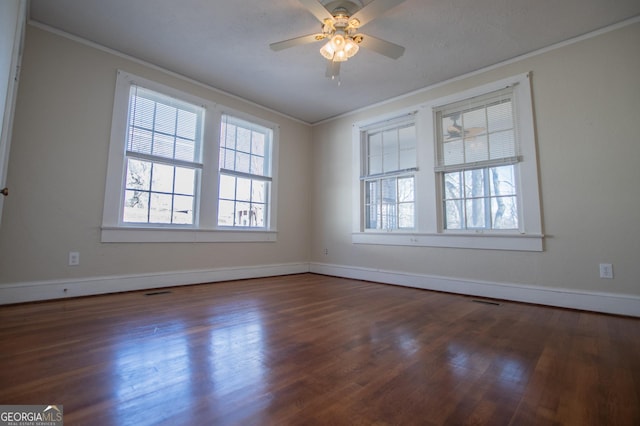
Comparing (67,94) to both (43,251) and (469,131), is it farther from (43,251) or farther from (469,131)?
(469,131)

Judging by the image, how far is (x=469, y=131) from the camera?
3514mm

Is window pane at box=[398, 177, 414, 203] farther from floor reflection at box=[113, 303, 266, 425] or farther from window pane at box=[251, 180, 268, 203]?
floor reflection at box=[113, 303, 266, 425]

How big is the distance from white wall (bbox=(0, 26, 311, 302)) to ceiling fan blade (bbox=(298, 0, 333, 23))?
2278 mm

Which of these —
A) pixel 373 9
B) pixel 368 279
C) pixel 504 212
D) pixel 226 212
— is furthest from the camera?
pixel 368 279

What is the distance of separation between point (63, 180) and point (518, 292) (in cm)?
472

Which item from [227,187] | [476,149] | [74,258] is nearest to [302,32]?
[227,187]

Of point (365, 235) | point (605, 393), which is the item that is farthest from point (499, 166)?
point (605, 393)

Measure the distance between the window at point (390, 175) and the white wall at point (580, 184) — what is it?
83 centimetres

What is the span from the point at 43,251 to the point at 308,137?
12.8 ft

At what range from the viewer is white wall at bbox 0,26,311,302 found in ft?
8.56

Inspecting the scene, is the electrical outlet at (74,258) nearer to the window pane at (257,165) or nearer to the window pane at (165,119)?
the window pane at (165,119)

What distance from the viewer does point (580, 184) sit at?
2.74 meters

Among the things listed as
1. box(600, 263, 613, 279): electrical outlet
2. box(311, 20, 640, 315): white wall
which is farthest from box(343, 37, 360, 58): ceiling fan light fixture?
box(600, 263, 613, 279): electrical outlet

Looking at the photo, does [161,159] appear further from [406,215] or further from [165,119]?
[406,215]
